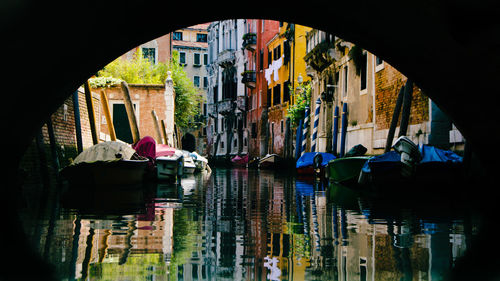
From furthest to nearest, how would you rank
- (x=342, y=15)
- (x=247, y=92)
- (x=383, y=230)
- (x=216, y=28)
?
1. (x=216, y=28)
2. (x=247, y=92)
3. (x=342, y=15)
4. (x=383, y=230)

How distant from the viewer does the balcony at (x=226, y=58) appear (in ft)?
156

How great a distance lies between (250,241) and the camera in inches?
184

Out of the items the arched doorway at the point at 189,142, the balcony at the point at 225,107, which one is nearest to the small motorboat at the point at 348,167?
the balcony at the point at 225,107

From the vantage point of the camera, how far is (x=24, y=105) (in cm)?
685

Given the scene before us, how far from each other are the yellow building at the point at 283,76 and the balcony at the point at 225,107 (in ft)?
28.5

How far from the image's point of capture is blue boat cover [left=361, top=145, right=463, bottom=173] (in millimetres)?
10234

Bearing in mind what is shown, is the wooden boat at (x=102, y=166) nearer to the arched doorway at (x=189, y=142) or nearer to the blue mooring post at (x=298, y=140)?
the blue mooring post at (x=298, y=140)

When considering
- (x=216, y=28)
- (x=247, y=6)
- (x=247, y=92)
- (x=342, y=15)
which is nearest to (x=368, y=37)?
(x=342, y=15)

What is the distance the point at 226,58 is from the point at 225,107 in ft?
12.5

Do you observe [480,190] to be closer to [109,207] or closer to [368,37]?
[368,37]

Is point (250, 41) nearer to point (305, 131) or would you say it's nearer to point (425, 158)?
point (305, 131)

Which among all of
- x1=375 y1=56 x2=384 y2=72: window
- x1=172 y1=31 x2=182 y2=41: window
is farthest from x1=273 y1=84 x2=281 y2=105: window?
x1=172 y1=31 x2=182 y2=41: window

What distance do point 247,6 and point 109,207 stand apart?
290 centimetres

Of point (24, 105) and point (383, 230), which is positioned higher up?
point (24, 105)
